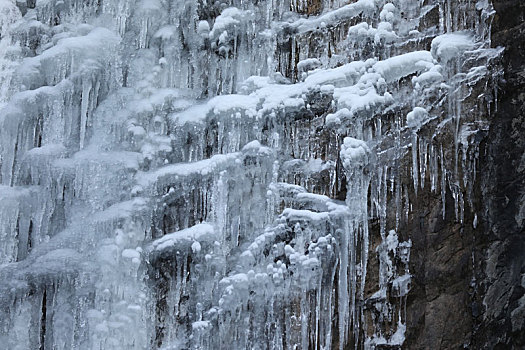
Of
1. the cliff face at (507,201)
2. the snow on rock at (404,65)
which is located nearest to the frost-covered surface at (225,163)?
the snow on rock at (404,65)

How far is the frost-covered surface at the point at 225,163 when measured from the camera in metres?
5.82

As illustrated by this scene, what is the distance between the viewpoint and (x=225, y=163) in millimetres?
6238

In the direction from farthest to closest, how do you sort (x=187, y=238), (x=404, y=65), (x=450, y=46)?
(x=187, y=238), (x=404, y=65), (x=450, y=46)

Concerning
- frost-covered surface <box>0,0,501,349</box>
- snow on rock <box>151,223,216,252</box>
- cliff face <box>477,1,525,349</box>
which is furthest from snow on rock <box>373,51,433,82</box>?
snow on rock <box>151,223,216,252</box>

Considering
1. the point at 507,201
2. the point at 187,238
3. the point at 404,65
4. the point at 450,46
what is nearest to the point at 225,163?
the point at 187,238

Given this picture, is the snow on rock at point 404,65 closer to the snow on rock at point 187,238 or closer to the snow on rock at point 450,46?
the snow on rock at point 450,46

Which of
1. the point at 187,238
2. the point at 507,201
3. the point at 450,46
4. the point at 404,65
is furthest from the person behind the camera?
the point at 187,238

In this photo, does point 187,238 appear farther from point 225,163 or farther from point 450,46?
point 450,46

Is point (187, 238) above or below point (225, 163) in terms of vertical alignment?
below

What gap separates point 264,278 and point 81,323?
1.81m

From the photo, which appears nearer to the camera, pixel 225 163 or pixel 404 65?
pixel 404 65

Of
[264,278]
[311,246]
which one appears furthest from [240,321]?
[311,246]

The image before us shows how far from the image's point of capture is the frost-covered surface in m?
5.82

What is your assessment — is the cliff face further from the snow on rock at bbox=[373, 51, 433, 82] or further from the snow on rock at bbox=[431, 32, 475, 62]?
the snow on rock at bbox=[373, 51, 433, 82]
